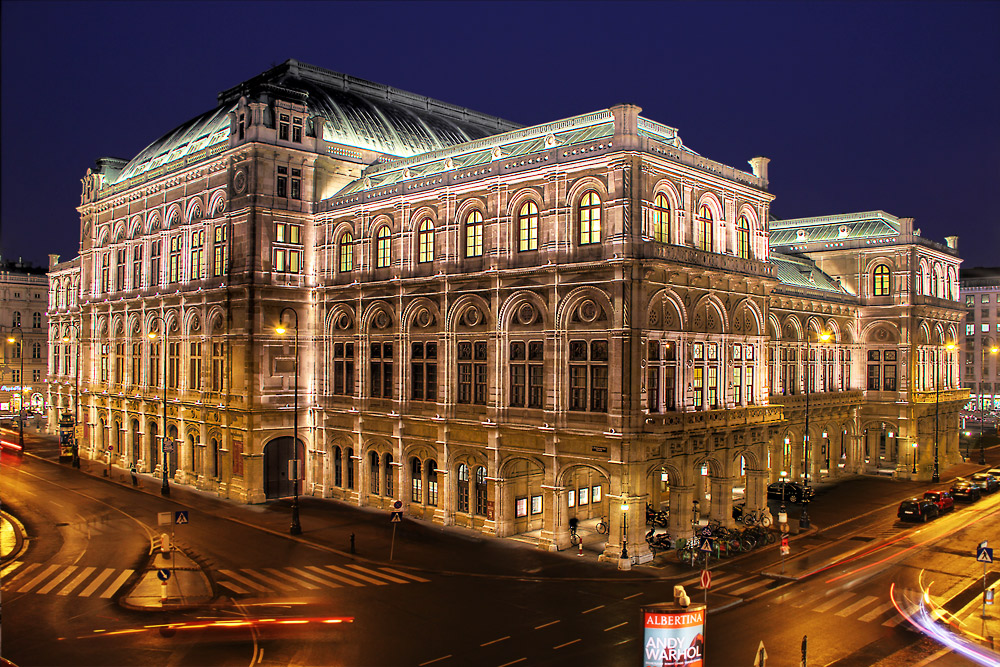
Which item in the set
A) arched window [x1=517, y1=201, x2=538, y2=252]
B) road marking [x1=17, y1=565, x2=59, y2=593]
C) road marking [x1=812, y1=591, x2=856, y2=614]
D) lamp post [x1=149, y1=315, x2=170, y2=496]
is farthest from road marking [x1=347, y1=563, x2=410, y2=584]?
lamp post [x1=149, y1=315, x2=170, y2=496]

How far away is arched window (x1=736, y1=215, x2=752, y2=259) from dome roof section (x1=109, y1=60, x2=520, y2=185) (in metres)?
28.5

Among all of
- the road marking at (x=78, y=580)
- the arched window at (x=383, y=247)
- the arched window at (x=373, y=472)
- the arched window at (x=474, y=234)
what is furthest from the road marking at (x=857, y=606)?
the arched window at (x=383, y=247)

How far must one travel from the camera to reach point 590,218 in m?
41.9

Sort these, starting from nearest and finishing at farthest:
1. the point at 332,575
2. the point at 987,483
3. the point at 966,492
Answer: the point at 332,575, the point at 966,492, the point at 987,483

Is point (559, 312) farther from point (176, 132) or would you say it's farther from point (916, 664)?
point (176, 132)

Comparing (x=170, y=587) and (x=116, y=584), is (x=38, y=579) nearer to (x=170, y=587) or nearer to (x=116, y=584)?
(x=116, y=584)

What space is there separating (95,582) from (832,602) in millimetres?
30701

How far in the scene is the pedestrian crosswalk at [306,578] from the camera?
111ft

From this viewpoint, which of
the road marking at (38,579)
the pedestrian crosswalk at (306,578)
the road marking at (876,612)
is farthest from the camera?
the pedestrian crosswalk at (306,578)

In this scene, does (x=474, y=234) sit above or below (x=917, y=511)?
above

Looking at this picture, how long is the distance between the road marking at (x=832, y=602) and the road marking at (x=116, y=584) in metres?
28.2

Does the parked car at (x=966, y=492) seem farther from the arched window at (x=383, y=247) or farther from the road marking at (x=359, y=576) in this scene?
the road marking at (x=359, y=576)

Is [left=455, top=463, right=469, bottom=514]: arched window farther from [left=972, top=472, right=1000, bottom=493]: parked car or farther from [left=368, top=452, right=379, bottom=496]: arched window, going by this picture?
[left=972, top=472, right=1000, bottom=493]: parked car

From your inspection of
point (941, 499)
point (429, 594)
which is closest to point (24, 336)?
point (429, 594)
